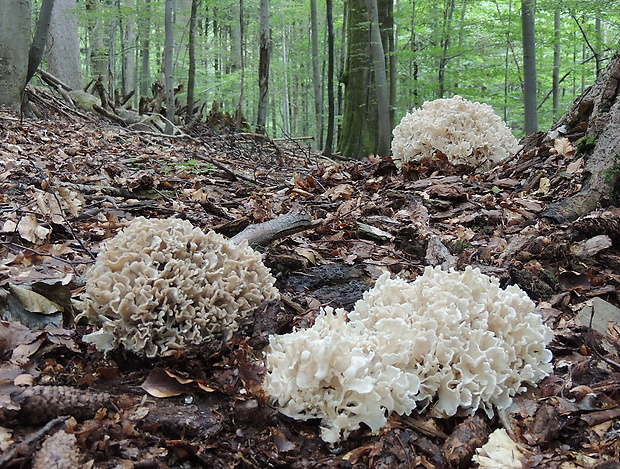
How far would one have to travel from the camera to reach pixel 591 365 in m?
2.35

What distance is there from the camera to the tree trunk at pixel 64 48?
14.3 meters

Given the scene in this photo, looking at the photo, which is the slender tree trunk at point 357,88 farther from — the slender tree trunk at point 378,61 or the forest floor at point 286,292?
the forest floor at point 286,292

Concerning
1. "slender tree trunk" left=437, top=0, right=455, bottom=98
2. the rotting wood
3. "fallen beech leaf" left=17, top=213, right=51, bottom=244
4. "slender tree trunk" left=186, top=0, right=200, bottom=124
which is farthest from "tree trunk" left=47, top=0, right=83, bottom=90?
the rotting wood

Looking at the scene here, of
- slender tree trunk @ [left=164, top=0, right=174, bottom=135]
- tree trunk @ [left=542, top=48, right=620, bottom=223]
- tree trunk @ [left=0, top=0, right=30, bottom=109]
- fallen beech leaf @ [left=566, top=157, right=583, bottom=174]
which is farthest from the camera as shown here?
slender tree trunk @ [left=164, top=0, right=174, bottom=135]

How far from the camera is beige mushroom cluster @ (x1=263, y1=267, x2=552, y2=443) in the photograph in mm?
2102

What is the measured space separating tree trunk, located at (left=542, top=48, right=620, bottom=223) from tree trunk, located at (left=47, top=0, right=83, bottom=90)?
48.2ft

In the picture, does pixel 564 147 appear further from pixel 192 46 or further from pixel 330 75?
pixel 192 46

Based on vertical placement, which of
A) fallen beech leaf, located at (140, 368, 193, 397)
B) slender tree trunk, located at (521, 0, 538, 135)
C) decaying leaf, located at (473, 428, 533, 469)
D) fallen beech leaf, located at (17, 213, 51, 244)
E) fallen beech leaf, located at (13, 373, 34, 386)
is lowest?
decaying leaf, located at (473, 428, 533, 469)

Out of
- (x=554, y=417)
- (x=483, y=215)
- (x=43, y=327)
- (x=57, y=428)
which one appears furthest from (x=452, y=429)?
(x=483, y=215)

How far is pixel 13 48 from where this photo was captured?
8.58 meters

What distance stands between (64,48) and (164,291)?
15246 mm

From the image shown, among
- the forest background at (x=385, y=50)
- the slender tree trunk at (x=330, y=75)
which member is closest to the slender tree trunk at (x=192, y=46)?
the forest background at (x=385, y=50)

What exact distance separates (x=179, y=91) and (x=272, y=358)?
15.7 m

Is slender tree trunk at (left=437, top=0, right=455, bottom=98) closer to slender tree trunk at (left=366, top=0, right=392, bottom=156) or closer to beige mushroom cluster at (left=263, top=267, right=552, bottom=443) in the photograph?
slender tree trunk at (left=366, top=0, right=392, bottom=156)
